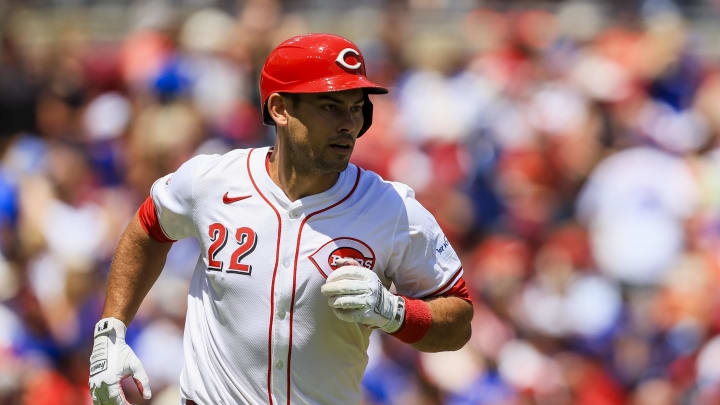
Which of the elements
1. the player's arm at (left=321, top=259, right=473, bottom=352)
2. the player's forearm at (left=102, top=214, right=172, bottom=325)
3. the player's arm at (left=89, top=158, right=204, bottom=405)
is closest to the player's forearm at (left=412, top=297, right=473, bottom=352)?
the player's arm at (left=321, top=259, right=473, bottom=352)

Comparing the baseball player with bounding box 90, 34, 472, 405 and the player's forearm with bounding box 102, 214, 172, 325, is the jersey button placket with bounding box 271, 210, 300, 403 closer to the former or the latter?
the baseball player with bounding box 90, 34, 472, 405

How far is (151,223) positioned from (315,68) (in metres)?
0.85

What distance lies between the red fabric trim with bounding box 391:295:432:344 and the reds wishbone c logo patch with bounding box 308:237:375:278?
17cm

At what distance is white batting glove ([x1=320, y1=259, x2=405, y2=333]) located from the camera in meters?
3.37

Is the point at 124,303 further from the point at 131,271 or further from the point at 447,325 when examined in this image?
the point at 447,325

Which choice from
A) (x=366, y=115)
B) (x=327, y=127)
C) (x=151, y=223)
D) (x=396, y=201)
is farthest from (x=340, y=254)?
(x=151, y=223)

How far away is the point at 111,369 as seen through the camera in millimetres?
3732

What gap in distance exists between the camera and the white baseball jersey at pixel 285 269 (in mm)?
3635

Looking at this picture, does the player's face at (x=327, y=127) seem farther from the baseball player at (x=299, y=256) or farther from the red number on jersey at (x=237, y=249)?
the red number on jersey at (x=237, y=249)

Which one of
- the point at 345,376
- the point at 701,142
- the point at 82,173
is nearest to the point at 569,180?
the point at 701,142

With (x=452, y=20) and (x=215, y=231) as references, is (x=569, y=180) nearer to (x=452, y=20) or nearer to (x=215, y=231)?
(x=452, y=20)

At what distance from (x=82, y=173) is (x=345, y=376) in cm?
535

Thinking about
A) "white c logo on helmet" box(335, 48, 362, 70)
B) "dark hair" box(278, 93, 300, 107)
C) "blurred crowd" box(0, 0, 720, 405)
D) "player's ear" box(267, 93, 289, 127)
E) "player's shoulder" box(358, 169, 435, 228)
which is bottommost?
"blurred crowd" box(0, 0, 720, 405)

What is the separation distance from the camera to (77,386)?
7297mm
